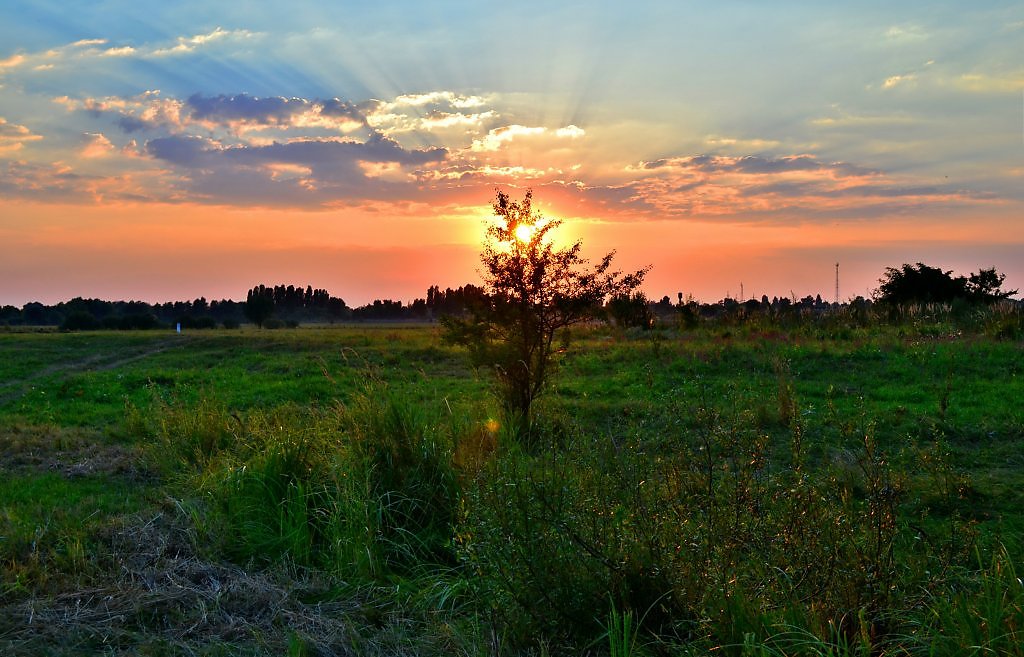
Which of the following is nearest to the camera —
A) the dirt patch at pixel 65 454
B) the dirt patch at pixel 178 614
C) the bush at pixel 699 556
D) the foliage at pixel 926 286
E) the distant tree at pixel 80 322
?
the bush at pixel 699 556

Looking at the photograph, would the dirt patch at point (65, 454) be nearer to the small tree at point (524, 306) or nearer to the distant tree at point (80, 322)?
the small tree at point (524, 306)

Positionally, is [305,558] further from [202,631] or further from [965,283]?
[965,283]

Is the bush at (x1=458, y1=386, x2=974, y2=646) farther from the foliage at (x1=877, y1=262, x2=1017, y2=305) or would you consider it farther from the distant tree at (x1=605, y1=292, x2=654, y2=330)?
the foliage at (x1=877, y1=262, x2=1017, y2=305)

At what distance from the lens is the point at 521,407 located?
9422 millimetres

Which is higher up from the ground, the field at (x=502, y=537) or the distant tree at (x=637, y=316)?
the distant tree at (x=637, y=316)

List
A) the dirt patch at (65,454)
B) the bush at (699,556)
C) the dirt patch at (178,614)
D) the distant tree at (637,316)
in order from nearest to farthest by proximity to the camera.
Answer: the bush at (699,556) → the dirt patch at (178,614) → the dirt patch at (65,454) → the distant tree at (637,316)

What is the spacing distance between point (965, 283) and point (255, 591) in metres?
39.1

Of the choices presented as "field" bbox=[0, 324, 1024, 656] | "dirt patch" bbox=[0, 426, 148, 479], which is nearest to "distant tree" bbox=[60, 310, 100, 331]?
"dirt patch" bbox=[0, 426, 148, 479]

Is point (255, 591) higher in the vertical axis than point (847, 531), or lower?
lower

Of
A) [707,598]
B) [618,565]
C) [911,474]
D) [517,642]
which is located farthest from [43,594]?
[911,474]

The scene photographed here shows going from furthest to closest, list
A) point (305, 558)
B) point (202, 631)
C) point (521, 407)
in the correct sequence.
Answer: point (521, 407)
point (305, 558)
point (202, 631)

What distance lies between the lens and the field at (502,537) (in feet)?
11.5

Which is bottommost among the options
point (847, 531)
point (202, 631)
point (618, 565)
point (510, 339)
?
point (202, 631)

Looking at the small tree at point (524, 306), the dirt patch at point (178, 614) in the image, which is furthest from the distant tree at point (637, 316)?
the dirt patch at point (178, 614)
